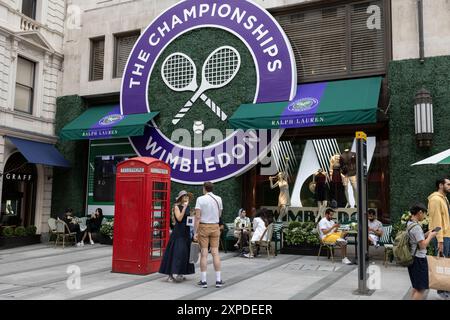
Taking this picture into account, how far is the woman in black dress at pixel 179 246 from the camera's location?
28.7ft

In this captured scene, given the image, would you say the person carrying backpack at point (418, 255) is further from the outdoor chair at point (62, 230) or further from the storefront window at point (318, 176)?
the outdoor chair at point (62, 230)

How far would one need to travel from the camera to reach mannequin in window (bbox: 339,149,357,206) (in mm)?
13938

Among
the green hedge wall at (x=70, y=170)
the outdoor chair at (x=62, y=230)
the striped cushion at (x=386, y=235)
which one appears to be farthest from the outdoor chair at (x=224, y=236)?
the green hedge wall at (x=70, y=170)

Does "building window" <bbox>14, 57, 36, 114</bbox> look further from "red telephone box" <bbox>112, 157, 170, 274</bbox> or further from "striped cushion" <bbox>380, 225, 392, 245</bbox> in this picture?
"striped cushion" <bbox>380, 225, 392, 245</bbox>

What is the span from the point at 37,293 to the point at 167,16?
36.5 feet

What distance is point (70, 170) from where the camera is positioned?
17.5 m

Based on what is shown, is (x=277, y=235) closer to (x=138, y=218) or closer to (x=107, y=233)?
(x=138, y=218)

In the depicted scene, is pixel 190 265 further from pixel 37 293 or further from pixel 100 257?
pixel 100 257

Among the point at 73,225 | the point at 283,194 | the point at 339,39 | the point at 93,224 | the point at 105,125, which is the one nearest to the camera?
the point at 339,39

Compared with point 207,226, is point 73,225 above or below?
below

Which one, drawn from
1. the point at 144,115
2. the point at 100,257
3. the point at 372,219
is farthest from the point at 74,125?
the point at 372,219

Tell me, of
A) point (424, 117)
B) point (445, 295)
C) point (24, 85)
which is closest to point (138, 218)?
point (445, 295)

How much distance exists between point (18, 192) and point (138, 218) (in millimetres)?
9149

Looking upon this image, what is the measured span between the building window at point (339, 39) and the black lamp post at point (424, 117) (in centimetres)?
163
